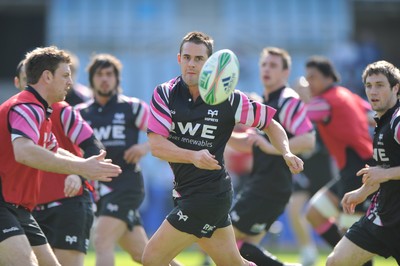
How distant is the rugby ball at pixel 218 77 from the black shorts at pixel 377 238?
1.86 m

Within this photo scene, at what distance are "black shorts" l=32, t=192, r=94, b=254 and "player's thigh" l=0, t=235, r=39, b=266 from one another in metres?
1.35

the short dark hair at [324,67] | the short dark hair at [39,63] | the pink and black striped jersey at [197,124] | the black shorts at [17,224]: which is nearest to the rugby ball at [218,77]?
the pink and black striped jersey at [197,124]

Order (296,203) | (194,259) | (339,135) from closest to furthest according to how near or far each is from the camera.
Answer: (339,135) < (194,259) < (296,203)

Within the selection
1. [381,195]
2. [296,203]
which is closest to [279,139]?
[381,195]

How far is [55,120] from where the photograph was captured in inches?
304

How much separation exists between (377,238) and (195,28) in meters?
14.9

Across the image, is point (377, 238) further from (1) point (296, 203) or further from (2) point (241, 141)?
(1) point (296, 203)

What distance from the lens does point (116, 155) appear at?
28.9 feet

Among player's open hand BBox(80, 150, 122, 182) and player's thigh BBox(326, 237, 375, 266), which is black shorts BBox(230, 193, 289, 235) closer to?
player's thigh BBox(326, 237, 375, 266)

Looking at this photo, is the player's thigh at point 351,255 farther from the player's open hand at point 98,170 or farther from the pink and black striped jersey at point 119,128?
the pink and black striped jersey at point 119,128

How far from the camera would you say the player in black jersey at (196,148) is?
6477mm

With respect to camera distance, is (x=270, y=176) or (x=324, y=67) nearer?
(x=270, y=176)

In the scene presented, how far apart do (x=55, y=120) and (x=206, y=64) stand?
6.85 feet

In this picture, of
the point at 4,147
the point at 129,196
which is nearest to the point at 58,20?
the point at 129,196
